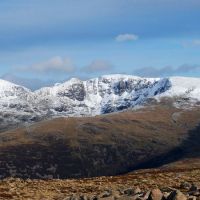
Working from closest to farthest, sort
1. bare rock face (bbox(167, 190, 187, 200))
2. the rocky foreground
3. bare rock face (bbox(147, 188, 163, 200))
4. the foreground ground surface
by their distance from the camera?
1. bare rock face (bbox(167, 190, 187, 200))
2. bare rock face (bbox(147, 188, 163, 200))
3. the rocky foreground
4. the foreground ground surface

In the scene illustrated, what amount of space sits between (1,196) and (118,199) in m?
13.0

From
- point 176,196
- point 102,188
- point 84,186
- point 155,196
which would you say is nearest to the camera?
point 176,196

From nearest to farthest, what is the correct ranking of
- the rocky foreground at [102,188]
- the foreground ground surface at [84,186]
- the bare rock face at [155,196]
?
the bare rock face at [155,196] < the rocky foreground at [102,188] < the foreground ground surface at [84,186]

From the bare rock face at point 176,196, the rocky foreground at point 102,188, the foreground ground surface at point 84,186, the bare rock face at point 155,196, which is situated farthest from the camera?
the foreground ground surface at point 84,186

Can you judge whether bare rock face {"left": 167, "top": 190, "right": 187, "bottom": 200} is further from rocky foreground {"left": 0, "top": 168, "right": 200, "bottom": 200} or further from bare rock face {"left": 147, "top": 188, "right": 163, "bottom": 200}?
rocky foreground {"left": 0, "top": 168, "right": 200, "bottom": 200}

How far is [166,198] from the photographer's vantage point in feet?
110

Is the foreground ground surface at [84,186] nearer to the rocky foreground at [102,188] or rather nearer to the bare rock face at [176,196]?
the rocky foreground at [102,188]

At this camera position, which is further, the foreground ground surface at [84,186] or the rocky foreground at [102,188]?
the foreground ground surface at [84,186]

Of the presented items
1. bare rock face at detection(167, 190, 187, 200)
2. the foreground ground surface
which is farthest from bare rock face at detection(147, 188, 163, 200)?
the foreground ground surface

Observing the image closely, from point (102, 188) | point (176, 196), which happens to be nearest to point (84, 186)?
point (102, 188)

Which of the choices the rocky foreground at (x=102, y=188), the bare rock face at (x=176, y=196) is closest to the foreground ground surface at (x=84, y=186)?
the rocky foreground at (x=102, y=188)

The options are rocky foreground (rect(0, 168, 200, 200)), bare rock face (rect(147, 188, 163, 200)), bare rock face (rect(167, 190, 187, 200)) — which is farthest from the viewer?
rocky foreground (rect(0, 168, 200, 200))

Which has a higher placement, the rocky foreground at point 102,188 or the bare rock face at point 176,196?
the bare rock face at point 176,196

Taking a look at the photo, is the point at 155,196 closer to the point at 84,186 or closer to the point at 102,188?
the point at 102,188
